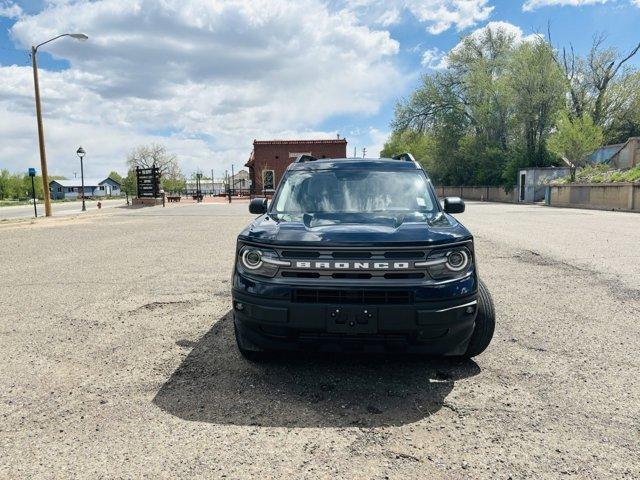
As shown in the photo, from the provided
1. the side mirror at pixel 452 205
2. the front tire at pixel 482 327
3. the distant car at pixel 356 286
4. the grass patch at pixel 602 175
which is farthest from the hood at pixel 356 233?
the grass patch at pixel 602 175

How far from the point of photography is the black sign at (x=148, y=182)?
127 feet

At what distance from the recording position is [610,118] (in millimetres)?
44500

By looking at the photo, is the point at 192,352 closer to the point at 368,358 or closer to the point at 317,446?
the point at 368,358

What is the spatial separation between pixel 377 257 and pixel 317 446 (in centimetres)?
127

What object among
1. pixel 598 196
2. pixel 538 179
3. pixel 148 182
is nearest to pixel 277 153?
pixel 148 182

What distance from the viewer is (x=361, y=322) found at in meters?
3.17

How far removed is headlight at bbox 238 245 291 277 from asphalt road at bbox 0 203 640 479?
90 centimetres

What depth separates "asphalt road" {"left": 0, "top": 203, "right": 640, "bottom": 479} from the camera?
2600mm

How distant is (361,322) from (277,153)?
55.2 metres

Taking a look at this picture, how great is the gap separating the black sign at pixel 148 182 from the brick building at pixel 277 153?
1772cm

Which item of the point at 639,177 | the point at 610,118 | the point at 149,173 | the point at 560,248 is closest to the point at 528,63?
the point at 610,118

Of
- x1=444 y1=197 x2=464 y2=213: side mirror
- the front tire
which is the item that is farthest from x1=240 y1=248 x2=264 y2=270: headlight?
x1=444 y1=197 x2=464 y2=213: side mirror

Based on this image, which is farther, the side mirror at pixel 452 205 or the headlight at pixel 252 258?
the side mirror at pixel 452 205

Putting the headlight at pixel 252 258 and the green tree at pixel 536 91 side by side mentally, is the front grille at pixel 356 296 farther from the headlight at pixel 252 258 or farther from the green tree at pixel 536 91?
the green tree at pixel 536 91
